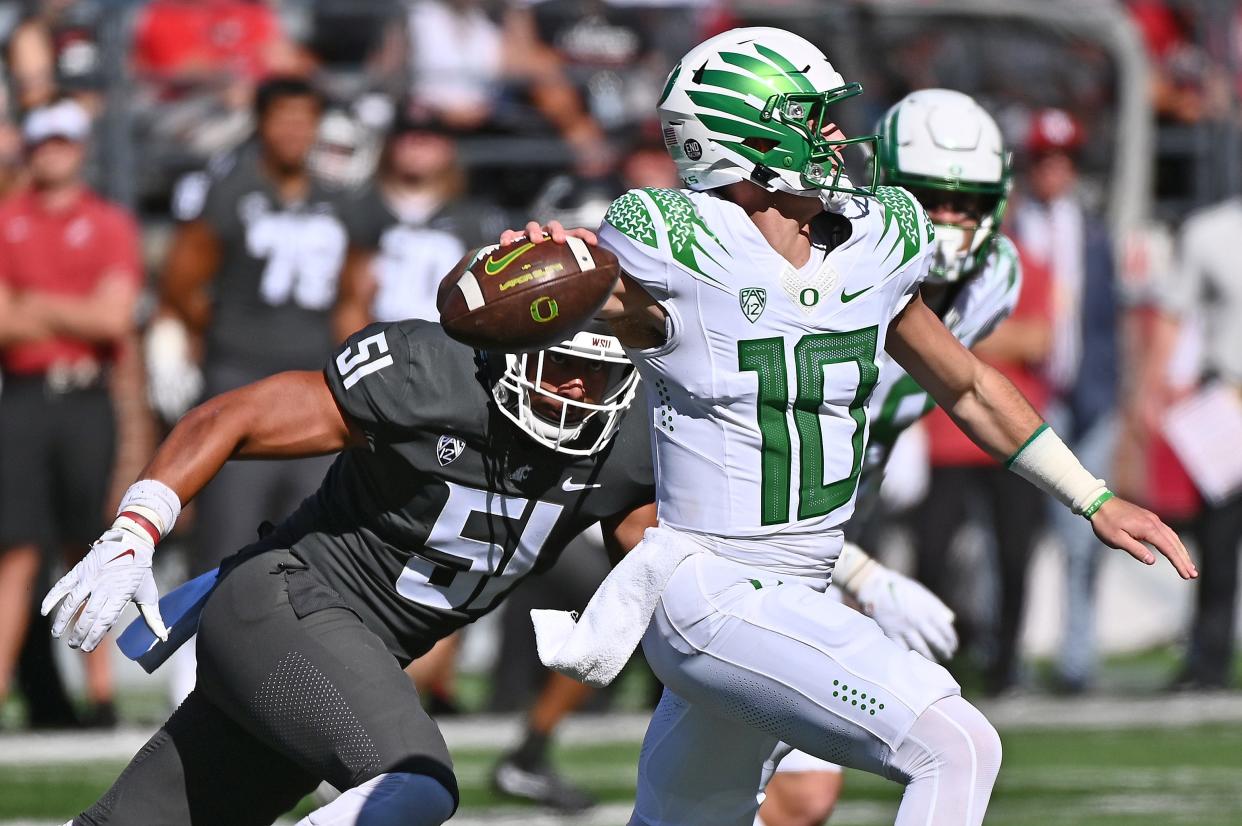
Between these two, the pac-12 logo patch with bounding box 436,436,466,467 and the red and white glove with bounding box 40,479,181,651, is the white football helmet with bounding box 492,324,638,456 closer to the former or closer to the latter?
the pac-12 logo patch with bounding box 436,436,466,467

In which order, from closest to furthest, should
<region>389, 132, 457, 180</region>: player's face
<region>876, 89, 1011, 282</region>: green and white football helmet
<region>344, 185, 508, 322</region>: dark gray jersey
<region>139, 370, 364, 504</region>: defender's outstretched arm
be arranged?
1. <region>139, 370, 364, 504</region>: defender's outstretched arm
2. <region>876, 89, 1011, 282</region>: green and white football helmet
3. <region>344, 185, 508, 322</region>: dark gray jersey
4. <region>389, 132, 457, 180</region>: player's face

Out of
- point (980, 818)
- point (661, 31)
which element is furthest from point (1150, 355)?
point (980, 818)

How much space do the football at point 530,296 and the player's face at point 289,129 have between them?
13.3 feet

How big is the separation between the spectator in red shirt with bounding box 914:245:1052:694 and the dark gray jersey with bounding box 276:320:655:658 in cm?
438

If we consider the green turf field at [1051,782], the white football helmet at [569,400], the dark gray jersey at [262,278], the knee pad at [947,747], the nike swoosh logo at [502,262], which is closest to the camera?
the knee pad at [947,747]

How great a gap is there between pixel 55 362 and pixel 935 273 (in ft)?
12.9

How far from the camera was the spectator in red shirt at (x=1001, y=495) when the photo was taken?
27.1ft

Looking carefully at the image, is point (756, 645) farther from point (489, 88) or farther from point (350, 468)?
point (489, 88)

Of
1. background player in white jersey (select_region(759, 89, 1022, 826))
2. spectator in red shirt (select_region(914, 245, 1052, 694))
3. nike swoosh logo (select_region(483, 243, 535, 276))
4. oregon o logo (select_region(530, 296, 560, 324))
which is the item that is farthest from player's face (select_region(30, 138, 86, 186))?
oregon o logo (select_region(530, 296, 560, 324))

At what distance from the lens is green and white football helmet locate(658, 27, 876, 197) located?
3.52 metres

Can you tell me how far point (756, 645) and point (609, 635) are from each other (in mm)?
259

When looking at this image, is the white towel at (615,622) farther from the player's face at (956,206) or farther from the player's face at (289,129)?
the player's face at (289,129)

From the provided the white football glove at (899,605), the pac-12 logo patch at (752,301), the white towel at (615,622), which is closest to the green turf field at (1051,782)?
the white football glove at (899,605)

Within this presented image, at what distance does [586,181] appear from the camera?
5.81m
